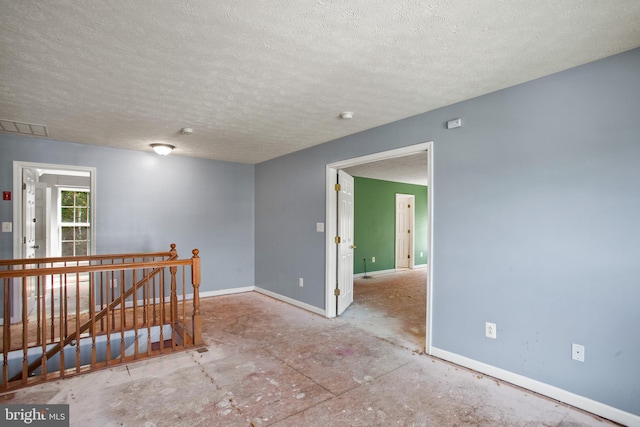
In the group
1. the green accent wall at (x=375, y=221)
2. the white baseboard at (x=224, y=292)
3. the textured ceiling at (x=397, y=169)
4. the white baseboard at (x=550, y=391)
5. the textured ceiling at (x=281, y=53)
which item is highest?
the textured ceiling at (x=281, y=53)

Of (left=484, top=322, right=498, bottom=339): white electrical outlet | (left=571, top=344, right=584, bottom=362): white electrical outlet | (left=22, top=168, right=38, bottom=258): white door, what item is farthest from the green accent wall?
(left=22, top=168, right=38, bottom=258): white door

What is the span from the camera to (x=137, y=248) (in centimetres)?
475

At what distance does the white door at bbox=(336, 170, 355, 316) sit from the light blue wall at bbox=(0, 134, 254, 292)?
2.04m

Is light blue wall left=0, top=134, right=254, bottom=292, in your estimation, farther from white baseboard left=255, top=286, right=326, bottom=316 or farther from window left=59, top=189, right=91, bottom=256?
window left=59, top=189, right=91, bottom=256

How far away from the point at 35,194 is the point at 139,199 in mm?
1354

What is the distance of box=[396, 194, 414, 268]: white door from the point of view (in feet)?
27.3

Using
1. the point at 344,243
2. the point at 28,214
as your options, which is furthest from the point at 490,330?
the point at 28,214

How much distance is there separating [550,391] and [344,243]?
269 centimetres

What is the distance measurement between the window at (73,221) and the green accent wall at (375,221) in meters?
6.01

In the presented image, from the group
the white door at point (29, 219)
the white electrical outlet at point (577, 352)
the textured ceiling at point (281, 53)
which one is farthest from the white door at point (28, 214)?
the white electrical outlet at point (577, 352)

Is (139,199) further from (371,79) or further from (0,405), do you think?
(371,79)

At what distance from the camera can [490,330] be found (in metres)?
2.63

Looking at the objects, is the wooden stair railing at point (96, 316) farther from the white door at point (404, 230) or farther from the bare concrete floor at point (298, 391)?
the white door at point (404, 230)

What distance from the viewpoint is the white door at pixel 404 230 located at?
27.3 ft
